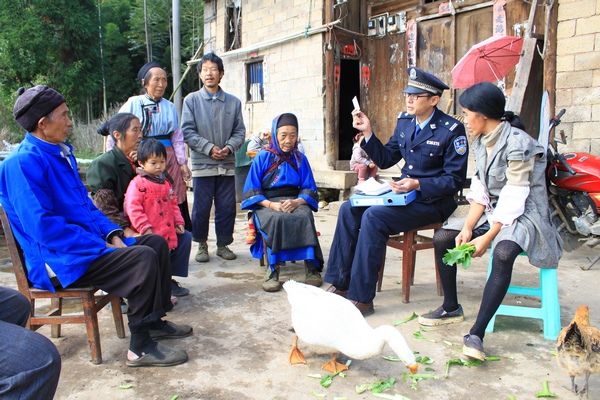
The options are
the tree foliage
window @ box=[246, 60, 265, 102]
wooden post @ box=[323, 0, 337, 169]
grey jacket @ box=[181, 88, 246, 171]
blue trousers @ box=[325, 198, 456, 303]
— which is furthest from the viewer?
the tree foliage

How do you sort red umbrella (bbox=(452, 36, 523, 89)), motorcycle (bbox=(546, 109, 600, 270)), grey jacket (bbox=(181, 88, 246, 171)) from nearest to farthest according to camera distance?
motorcycle (bbox=(546, 109, 600, 270))
grey jacket (bbox=(181, 88, 246, 171))
red umbrella (bbox=(452, 36, 523, 89))

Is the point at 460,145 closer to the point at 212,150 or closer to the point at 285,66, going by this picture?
the point at 212,150

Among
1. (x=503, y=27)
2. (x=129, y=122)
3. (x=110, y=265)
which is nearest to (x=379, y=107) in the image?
(x=503, y=27)

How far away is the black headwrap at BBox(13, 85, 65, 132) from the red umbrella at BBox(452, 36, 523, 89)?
15.8 feet

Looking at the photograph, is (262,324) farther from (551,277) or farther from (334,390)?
(551,277)

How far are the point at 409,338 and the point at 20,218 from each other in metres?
2.44

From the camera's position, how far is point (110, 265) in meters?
2.92

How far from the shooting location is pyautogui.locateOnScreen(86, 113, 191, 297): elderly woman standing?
375 cm

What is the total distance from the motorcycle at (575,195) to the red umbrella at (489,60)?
56.2 inches

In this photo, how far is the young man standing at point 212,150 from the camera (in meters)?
5.17

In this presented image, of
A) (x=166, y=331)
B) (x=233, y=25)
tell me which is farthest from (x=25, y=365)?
(x=233, y=25)

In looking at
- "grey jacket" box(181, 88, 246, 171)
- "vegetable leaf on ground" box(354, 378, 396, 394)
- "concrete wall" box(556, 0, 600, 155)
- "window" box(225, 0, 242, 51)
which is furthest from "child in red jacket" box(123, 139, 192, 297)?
"window" box(225, 0, 242, 51)

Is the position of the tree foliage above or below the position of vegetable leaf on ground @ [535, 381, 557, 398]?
above

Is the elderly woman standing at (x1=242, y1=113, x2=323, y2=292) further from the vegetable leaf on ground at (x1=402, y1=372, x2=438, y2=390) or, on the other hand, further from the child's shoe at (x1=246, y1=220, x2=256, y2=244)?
the vegetable leaf on ground at (x1=402, y1=372, x2=438, y2=390)
